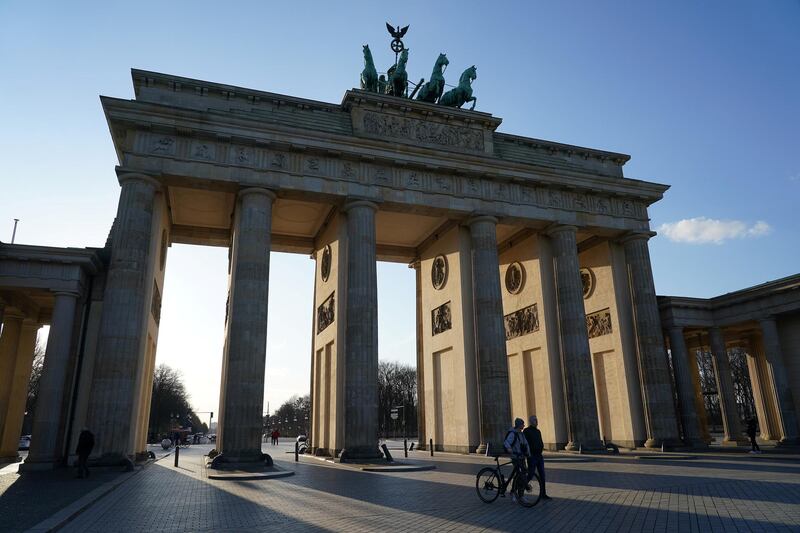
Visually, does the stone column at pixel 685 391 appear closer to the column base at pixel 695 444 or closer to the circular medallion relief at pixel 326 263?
the column base at pixel 695 444

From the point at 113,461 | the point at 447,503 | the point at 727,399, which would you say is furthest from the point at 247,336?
the point at 727,399

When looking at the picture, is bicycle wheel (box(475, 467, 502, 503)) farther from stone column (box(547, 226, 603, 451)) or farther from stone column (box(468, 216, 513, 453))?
stone column (box(547, 226, 603, 451))

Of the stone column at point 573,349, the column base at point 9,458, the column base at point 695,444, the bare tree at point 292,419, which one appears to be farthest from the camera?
the bare tree at point 292,419

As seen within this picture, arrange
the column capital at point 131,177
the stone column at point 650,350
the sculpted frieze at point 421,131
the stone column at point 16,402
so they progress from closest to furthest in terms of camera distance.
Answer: the column capital at point 131,177 < the stone column at point 16,402 < the sculpted frieze at point 421,131 < the stone column at point 650,350

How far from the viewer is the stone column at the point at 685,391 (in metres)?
27.3

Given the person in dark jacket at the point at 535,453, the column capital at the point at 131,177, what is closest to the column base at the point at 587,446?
the person in dark jacket at the point at 535,453

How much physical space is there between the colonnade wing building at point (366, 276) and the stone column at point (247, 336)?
0.08 meters

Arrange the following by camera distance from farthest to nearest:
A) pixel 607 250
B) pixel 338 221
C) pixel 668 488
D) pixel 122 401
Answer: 1. pixel 607 250
2. pixel 338 221
3. pixel 122 401
4. pixel 668 488

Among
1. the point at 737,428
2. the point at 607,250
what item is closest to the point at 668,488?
the point at 607,250

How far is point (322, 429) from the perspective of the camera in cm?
2686

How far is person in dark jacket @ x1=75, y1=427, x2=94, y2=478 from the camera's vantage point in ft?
53.9

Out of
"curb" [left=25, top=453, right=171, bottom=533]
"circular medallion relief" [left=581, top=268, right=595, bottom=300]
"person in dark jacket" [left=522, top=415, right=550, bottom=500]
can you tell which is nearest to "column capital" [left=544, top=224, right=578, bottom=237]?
"circular medallion relief" [left=581, top=268, right=595, bottom=300]

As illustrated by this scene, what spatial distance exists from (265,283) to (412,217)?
9781 millimetres

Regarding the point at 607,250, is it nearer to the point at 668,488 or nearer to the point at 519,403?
the point at 519,403
